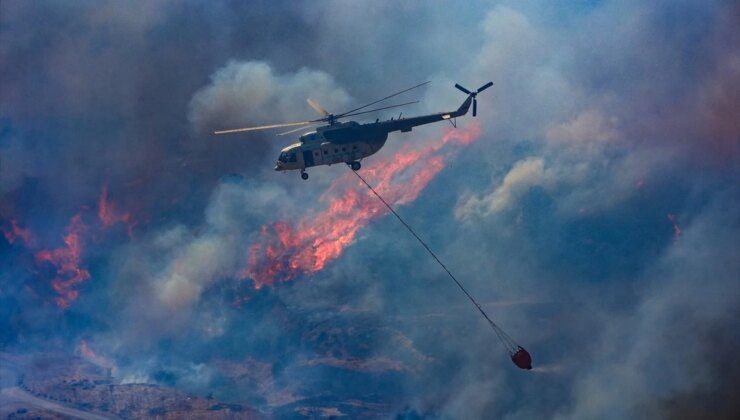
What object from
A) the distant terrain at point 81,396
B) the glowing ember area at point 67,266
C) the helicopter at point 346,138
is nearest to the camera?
the helicopter at point 346,138

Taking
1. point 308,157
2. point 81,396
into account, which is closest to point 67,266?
point 81,396

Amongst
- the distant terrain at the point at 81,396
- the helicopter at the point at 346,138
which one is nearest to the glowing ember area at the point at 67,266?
the distant terrain at the point at 81,396

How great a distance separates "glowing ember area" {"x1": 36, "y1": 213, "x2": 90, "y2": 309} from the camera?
267 ft

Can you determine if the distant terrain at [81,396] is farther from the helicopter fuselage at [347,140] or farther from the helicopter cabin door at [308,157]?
the helicopter fuselage at [347,140]

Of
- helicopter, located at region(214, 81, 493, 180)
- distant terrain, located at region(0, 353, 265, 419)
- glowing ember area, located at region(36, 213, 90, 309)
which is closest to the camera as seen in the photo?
helicopter, located at region(214, 81, 493, 180)

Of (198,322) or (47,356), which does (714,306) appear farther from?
(47,356)

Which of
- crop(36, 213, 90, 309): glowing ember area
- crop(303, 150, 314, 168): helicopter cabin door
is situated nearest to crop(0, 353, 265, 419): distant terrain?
crop(36, 213, 90, 309): glowing ember area

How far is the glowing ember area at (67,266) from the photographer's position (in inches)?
3206

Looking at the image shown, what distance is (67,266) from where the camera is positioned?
268 feet

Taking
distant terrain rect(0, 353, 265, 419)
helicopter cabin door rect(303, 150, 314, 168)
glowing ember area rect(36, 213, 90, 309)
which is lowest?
distant terrain rect(0, 353, 265, 419)

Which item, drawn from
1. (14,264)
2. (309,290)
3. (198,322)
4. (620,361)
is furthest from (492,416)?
(14,264)

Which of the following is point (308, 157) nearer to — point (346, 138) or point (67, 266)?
point (346, 138)

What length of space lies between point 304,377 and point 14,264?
1503 inches

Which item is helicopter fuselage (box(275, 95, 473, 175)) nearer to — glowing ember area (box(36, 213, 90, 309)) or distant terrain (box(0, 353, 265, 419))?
distant terrain (box(0, 353, 265, 419))
